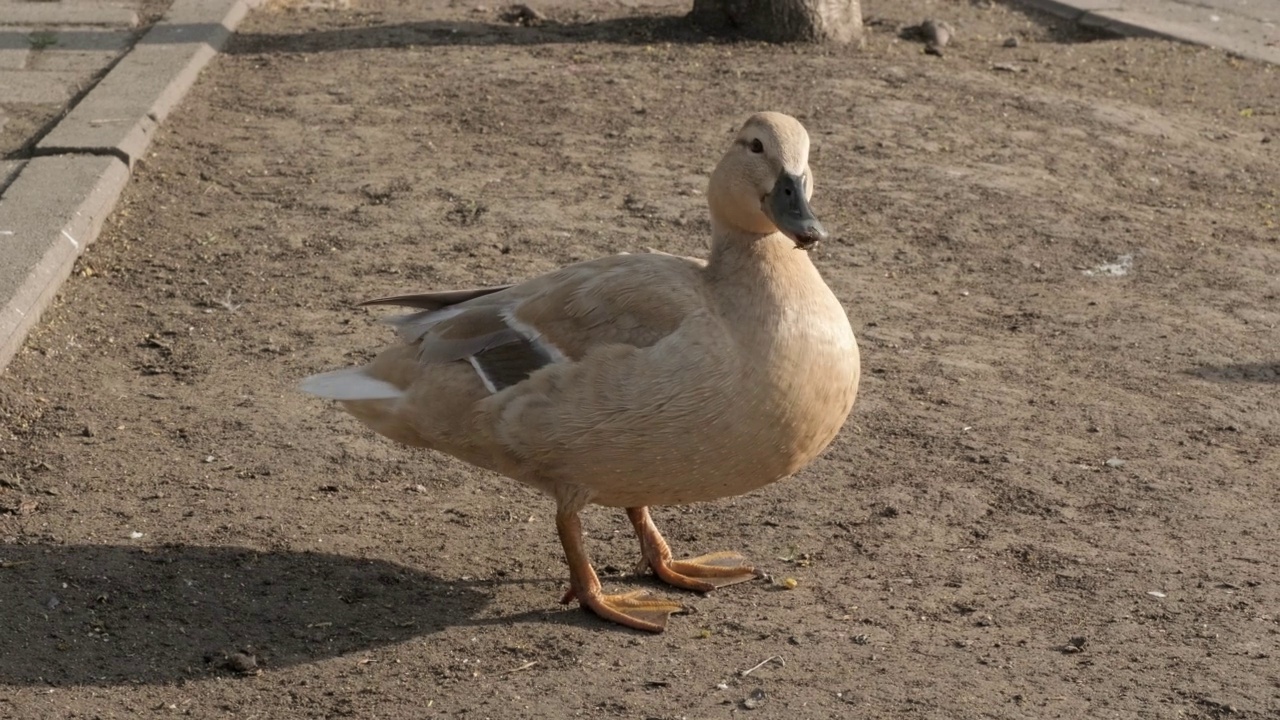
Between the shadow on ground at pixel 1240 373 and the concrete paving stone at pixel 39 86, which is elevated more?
the concrete paving stone at pixel 39 86

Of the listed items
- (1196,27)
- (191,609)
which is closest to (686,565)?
(191,609)

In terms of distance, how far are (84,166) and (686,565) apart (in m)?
4.17

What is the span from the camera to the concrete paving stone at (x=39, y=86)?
8.37 meters

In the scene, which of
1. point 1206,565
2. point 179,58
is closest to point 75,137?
point 179,58

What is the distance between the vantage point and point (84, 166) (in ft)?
23.3

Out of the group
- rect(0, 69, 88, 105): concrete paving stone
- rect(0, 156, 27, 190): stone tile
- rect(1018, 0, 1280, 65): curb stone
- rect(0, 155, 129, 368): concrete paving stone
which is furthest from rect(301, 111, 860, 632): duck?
rect(1018, 0, 1280, 65): curb stone

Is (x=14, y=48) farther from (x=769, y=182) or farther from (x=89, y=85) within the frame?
(x=769, y=182)

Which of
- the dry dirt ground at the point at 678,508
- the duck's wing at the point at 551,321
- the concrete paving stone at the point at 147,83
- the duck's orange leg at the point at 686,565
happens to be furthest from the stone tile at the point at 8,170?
the duck's orange leg at the point at 686,565

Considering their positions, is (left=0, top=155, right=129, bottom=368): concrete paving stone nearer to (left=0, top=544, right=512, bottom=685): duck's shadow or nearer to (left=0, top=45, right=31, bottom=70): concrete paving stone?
(left=0, top=544, right=512, bottom=685): duck's shadow

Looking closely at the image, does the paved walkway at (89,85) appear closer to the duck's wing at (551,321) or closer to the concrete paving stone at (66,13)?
the concrete paving stone at (66,13)

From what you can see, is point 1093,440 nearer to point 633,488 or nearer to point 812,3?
point 633,488

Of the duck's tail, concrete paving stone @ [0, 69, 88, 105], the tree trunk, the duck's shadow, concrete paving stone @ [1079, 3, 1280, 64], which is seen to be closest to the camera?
the duck's shadow

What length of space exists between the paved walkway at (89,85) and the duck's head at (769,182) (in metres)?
2.92

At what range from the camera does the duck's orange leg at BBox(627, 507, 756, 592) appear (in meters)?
4.32
